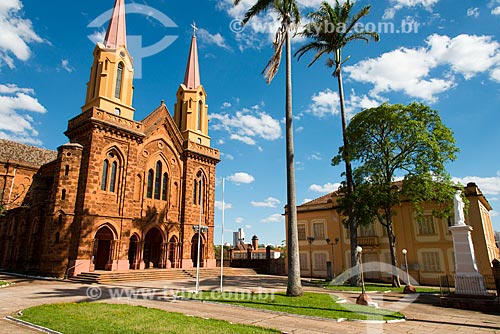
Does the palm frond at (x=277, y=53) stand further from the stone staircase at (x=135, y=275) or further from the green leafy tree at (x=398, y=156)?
the stone staircase at (x=135, y=275)

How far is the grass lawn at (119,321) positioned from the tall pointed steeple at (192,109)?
25533mm

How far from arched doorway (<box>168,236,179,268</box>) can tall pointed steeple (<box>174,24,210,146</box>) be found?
11.1 meters

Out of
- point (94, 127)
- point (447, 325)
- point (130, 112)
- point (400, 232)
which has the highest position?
point (130, 112)

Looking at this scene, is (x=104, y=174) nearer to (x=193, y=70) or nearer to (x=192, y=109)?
(x=192, y=109)

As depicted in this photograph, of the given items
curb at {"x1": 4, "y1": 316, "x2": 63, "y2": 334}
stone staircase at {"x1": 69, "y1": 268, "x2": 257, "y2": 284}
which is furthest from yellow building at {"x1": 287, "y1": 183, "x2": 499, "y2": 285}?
curb at {"x1": 4, "y1": 316, "x2": 63, "y2": 334}

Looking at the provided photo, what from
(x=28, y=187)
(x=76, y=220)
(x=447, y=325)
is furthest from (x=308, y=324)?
(x=28, y=187)

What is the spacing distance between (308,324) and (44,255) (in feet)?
71.8

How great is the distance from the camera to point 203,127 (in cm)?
3662

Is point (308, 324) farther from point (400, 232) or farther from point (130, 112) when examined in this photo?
point (130, 112)

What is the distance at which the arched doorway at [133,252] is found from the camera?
27.0m

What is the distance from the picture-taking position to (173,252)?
30688 mm

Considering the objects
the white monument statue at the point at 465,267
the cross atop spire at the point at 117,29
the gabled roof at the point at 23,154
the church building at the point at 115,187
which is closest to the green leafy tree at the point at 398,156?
the white monument statue at the point at 465,267

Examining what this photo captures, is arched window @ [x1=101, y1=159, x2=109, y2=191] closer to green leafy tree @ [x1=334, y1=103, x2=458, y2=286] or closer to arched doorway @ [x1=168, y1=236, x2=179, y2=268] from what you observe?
arched doorway @ [x1=168, y1=236, x2=179, y2=268]

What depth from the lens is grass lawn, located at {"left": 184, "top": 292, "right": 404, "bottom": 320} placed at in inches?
415
